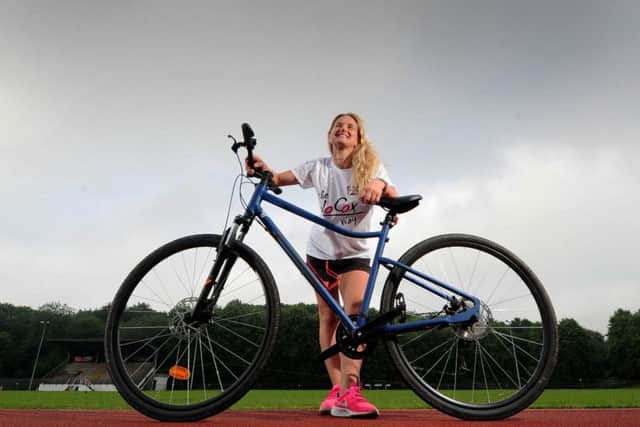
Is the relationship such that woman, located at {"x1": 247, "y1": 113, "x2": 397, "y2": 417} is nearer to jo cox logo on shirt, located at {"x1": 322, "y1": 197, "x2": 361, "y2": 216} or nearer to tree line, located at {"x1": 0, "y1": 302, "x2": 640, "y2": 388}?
jo cox logo on shirt, located at {"x1": 322, "y1": 197, "x2": 361, "y2": 216}

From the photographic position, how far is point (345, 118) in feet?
14.3

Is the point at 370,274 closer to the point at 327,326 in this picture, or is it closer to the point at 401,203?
the point at 401,203

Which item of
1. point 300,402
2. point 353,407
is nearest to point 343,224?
point 353,407

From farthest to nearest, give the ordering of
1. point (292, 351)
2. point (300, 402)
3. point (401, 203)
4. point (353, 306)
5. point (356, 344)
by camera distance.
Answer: point (292, 351) < point (300, 402) < point (353, 306) < point (401, 203) < point (356, 344)

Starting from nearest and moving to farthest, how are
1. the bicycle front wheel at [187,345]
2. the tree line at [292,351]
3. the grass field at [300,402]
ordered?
the bicycle front wheel at [187,345], the grass field at [300,402], the tree line at [292,351]

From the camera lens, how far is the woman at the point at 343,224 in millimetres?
3680

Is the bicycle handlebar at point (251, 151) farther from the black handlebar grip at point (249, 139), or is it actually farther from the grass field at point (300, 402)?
the grass field at point (300, 402)

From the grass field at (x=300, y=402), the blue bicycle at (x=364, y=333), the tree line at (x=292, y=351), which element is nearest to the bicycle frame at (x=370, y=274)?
the blue bicycle at (x=364, y=333)

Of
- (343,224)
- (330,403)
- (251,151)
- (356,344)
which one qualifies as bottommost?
(330,403)

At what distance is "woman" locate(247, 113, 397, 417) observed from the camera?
368 cm

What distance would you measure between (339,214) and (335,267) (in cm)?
47

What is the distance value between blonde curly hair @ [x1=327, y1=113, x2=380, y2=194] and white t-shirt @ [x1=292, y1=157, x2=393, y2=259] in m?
0.07

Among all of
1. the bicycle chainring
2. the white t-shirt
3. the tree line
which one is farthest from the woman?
the tree line

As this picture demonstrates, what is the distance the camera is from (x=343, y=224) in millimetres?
3979
